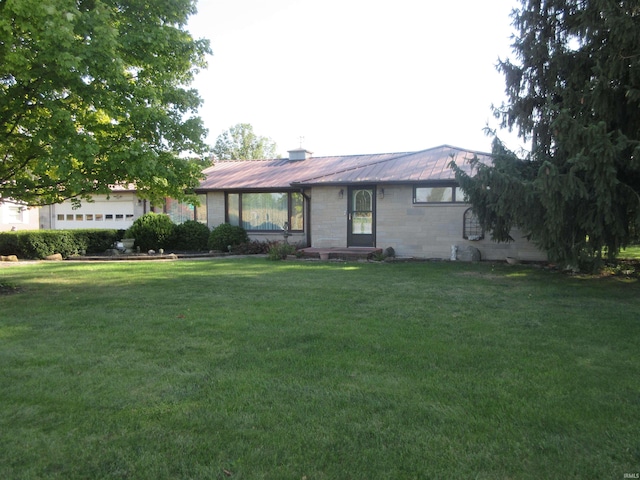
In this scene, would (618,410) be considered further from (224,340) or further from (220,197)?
(220,197)

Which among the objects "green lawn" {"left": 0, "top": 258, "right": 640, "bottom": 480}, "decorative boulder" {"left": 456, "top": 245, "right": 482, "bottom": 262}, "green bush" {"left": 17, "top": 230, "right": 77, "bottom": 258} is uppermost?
"green bush" {"left": 17, "top": 230, "right": 77, "bottom": 258}

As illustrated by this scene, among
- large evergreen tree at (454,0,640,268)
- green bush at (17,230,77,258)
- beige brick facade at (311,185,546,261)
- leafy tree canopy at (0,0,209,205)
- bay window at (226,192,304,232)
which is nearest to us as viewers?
leafy tree canopy at (0,0,209,205)

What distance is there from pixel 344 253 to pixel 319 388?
995 centimetres

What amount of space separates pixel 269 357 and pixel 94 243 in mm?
14833

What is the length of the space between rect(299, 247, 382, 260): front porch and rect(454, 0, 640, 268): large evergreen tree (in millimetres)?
4207

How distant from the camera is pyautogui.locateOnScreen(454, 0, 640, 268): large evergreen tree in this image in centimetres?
725

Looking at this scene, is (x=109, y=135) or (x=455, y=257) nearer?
(x=109, y=135)

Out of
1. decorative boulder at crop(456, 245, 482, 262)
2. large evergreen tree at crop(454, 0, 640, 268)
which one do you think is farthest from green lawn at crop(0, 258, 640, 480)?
decorative boulder at crop(456, 245, 482, 262)

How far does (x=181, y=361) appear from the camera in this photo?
415cm

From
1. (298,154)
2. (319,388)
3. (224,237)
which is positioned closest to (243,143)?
(298,154)

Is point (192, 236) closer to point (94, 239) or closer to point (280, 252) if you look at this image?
point (94, 239)

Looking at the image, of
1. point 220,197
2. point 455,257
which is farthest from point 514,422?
point 220,197

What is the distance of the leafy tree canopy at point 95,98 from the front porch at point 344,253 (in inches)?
225

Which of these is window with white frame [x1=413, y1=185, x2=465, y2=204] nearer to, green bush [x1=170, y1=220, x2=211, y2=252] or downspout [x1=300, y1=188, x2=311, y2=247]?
downspout [x1=300, y1=188, x2=311, y2=247]
